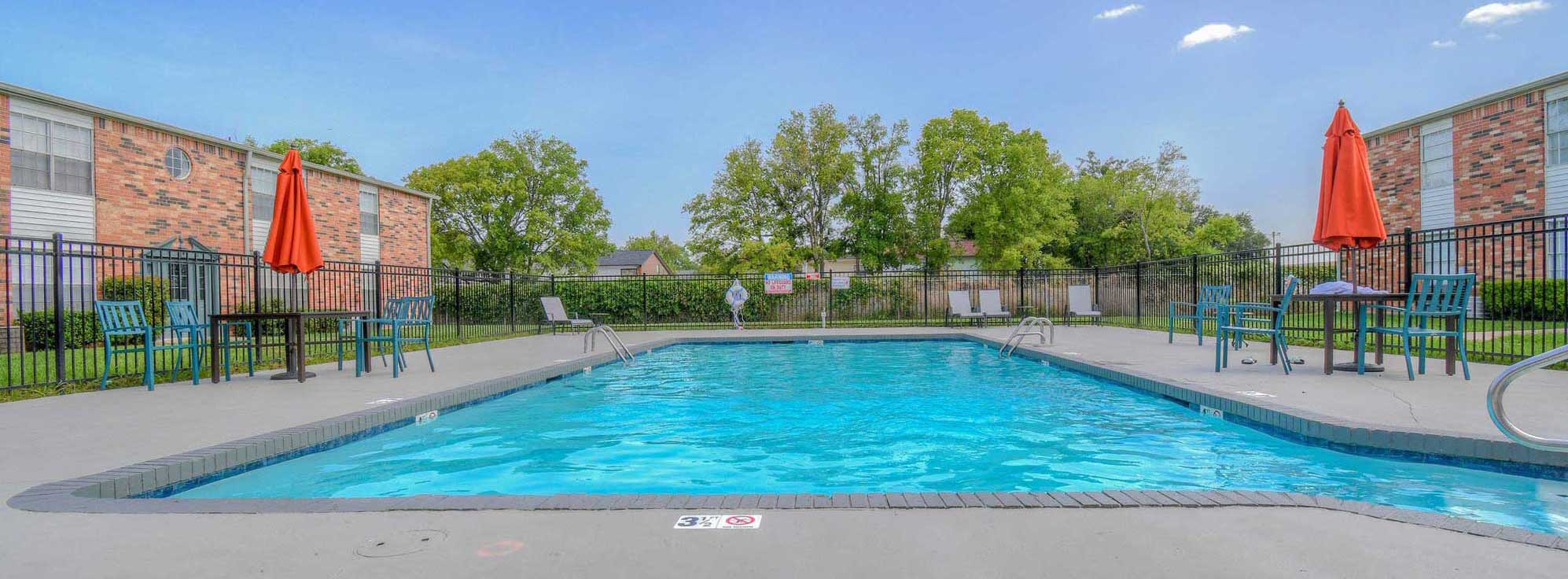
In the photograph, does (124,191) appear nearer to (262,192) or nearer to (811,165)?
(262,192)

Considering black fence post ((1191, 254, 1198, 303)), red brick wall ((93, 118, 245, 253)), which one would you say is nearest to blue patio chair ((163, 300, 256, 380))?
red brick wall ((93, 118, 245, 253))

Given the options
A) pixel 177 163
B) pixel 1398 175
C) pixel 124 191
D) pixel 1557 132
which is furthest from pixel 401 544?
pixel 1398 175

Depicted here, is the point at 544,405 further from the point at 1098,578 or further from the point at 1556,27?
the point at 1556,27

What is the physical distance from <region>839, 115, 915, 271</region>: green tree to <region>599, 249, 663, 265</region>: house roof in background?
32.7m

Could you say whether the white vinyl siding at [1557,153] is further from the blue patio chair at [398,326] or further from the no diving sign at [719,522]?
the blue patio chair at [398,326]

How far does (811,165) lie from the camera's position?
31219 mm

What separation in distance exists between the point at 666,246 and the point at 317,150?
57.3 m

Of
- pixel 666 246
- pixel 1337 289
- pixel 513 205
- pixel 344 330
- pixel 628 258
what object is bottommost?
pixel 344 330

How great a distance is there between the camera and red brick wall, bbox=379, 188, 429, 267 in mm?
20844

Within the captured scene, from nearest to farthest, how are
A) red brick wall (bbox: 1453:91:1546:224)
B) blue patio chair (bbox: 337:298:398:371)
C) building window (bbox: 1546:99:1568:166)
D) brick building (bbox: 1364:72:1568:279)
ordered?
1. blue patio chair (bbox: 337:298:398:371)
2. building window (bbox: 1546:99:1568:166)
3. brick building (bbox: 1364:72:1568:279)
4. red brick wall (bbox: 1453:91:1546:224)

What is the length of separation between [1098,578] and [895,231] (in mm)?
31065

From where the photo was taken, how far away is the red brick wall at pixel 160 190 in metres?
13.4

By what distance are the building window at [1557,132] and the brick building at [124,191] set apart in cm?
2536

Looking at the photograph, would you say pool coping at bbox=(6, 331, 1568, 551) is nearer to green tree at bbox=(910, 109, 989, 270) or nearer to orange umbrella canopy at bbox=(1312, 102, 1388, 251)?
orange umbrella canopy at bbox=(1312, 102, 1388, 251)
